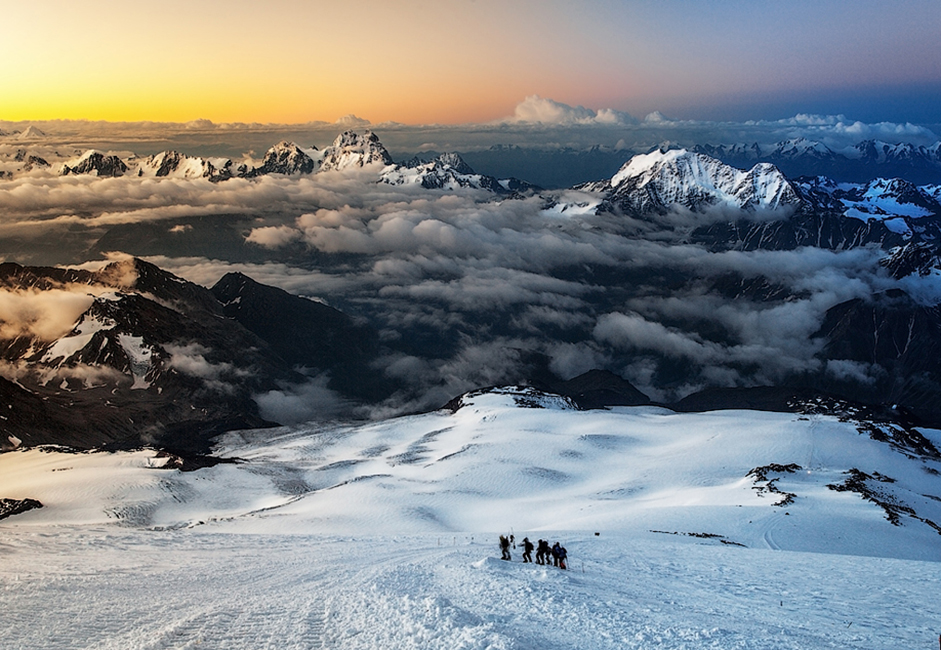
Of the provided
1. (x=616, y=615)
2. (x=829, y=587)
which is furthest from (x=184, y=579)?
(x=829, y=587)

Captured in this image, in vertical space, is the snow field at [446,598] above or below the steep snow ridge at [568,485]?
above

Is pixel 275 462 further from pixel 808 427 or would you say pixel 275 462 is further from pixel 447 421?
pixel 808 427

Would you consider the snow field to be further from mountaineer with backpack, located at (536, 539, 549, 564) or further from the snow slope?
mountaineer with backpack, located at (536, 539, 549, 564)

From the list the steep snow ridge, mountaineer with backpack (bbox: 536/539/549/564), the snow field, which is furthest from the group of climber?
the steep snow ridge

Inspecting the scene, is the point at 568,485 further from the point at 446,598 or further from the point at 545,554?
the point at 446,598

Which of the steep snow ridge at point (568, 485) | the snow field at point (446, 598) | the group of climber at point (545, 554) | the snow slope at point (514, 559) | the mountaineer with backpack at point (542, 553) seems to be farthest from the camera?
the steep snow ridge at point (568, 485)

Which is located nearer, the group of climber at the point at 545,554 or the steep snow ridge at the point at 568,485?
the group of climber at the point at 545,554

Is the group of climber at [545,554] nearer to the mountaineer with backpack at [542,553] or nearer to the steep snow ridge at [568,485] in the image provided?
the mountaineer with backpack at [542,553]

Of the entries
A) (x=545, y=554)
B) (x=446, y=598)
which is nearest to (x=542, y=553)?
(x=545, y=554)

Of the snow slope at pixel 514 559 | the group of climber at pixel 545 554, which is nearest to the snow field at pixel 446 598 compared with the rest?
the snow slope at pixel 514 559
